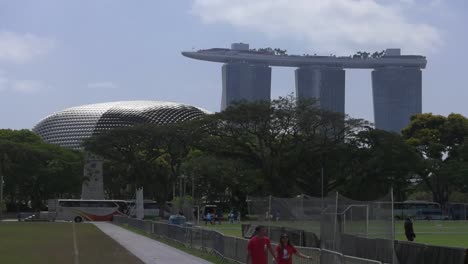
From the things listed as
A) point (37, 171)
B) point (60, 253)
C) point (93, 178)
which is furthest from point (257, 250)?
point (37, 171)

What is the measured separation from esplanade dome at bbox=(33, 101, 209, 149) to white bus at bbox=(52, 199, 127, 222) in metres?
76.6

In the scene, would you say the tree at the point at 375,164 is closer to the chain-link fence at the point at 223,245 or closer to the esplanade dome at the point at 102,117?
the chain-link fence at the point at 223,245

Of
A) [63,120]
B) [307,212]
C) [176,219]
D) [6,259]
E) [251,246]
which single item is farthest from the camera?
[63,120]

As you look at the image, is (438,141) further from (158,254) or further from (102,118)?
(102,118)

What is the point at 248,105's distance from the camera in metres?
82.6

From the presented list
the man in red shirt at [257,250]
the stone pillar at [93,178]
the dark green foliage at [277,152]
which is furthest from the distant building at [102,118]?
the man in red shirt at [257,250]

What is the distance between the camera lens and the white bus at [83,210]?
84.3 meters

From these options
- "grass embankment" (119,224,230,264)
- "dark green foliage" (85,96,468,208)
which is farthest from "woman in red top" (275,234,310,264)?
"dark green foliage" (85,96,468,208)

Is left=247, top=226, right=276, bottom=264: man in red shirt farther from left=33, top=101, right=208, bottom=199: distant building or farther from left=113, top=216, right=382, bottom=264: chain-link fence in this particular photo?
left=33, top=101, right=208, bottom=199: distant building

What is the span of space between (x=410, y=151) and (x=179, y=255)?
61.7 metres

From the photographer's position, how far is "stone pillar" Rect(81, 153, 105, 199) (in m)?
93.2

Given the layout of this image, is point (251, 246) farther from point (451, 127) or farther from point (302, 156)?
point (451, 127)

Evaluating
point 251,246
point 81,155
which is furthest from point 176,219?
point 81,155

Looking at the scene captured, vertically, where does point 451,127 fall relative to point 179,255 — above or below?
above
